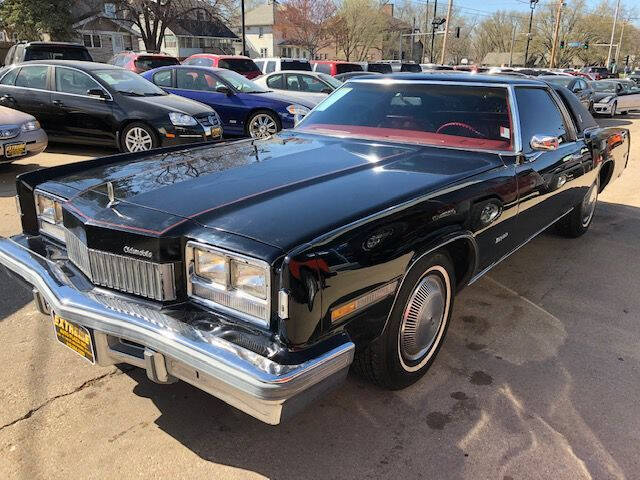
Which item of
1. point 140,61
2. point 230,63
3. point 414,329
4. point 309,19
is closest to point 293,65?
point 230,63

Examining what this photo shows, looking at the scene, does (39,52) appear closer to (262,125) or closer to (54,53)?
(54,53)

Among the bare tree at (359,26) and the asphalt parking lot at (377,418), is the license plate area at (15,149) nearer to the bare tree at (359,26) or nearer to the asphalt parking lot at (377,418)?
the asphalt parking lot at (377,418)

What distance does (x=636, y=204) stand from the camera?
7168mm

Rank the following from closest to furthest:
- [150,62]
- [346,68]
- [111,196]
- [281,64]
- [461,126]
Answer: [111,196] → [461,126] → [150,62] → [281,64] → [346,68]

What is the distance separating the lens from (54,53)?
13.6 metres

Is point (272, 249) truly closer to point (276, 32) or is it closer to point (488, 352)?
point (488, 352)

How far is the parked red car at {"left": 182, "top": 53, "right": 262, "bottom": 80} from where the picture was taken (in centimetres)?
1505

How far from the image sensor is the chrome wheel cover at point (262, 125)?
1021 centimetres

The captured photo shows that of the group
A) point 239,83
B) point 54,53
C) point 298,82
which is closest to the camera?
point 239,83

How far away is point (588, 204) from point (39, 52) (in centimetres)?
1286

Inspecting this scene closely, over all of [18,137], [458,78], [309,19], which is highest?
[309,19]

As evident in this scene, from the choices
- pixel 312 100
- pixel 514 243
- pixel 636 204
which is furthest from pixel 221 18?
pixel 514 243

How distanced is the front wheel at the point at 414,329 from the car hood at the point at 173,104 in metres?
6.60

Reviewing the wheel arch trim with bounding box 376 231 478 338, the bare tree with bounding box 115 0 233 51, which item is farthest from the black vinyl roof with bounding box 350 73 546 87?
the bare tree with bounding box 115 0 233 51
